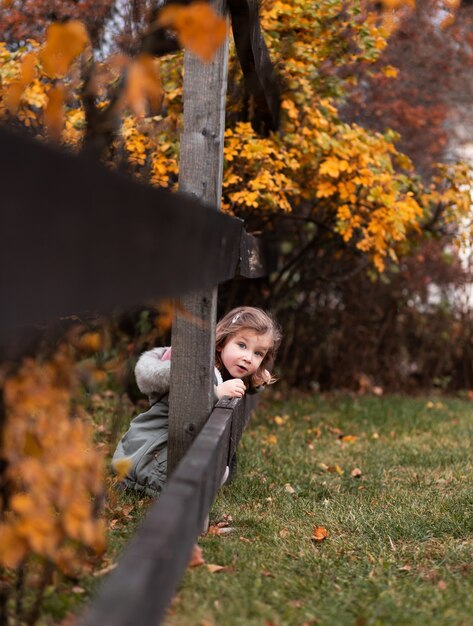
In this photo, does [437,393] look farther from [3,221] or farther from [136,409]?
[3,221]

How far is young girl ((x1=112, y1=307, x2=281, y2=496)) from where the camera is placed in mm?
3643

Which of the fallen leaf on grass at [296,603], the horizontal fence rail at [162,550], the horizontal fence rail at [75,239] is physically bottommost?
the fallen leaf on grass at [296,603]

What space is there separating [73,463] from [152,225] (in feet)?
1.69

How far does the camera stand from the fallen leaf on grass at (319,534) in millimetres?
3266

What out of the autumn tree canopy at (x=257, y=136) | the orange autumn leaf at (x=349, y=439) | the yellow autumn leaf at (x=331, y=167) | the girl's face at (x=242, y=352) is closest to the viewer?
the autumn tree canopy at (x=257, y=136)

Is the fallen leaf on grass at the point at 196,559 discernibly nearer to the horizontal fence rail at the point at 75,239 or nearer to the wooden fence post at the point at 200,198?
the wooden fence post at the point at 200,198

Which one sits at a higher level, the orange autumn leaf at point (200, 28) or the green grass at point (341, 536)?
the orange autumn leaf at point (200, 28)

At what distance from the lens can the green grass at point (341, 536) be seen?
2.43 meters

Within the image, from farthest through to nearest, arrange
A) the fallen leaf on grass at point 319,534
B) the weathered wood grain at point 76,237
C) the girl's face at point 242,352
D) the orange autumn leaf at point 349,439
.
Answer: the orange autumn leaf at point 349,439
the girl's face at point 242,352
the fallen leaf on grass at point 319,534
the weathered wood grain at point 76,237

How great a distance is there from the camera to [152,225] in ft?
5.66

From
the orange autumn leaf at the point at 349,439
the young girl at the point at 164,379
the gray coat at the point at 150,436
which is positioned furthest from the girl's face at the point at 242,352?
the orange autumn leaf at the point at 349,439

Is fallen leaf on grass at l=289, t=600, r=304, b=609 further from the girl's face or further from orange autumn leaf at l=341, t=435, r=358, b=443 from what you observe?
orange autumn leaf at l=341, t=435, r=358, b=443

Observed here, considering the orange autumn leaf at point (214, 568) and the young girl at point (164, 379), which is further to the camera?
the young girl at point (164, 379)

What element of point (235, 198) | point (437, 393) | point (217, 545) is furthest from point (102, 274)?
point (437, 393)
